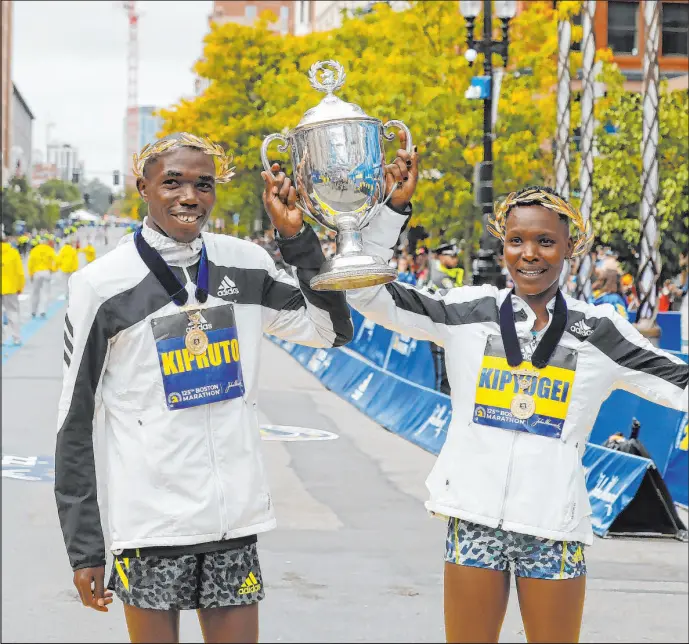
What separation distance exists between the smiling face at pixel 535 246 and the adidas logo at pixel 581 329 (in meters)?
0.16

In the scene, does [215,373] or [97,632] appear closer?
[215,373]

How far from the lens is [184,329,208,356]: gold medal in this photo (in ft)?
12.4

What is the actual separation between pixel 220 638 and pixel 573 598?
1173 mm

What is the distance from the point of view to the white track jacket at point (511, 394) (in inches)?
170

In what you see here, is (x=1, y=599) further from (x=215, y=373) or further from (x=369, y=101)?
(x=369, y=101)

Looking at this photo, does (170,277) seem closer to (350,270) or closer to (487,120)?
(350,270)

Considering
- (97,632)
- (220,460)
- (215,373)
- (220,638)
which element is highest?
(215,373)

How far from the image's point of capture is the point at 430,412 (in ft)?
47.9

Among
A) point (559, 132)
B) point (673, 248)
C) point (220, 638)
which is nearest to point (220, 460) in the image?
point (220, 638)

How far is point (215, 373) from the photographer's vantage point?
12.4 ft

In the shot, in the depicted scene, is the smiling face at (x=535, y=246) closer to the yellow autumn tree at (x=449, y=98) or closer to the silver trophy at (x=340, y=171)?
the silver trophy at (x=340, y=171)

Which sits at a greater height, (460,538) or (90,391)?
(90,391)

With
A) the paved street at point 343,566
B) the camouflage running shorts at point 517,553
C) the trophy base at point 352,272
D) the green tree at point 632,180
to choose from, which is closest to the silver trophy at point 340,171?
the trophy base at point 352,272

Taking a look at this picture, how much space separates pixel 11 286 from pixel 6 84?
131 meters
